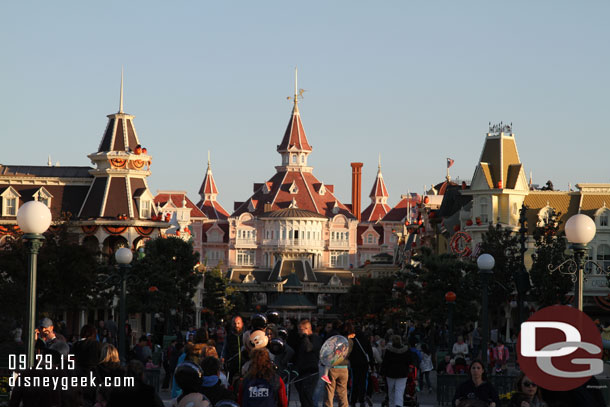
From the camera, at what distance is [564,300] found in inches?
1996

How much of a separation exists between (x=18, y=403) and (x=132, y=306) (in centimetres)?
4611

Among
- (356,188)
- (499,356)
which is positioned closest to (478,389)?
(499,356)

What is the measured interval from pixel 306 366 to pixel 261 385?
21.2ft

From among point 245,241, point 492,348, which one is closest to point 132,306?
point 492,348

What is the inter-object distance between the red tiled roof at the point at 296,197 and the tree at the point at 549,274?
11465cm

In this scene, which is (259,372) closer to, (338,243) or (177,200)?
(177,200)

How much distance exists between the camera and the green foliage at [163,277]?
58.6m

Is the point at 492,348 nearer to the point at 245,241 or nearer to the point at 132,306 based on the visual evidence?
the point at 132,306

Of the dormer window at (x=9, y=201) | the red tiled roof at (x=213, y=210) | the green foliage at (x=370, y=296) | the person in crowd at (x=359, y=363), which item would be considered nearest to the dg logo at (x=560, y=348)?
the person in crowd at (x=359, y=363)

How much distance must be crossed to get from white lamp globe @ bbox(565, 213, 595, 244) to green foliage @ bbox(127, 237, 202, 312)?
3952 centimetres

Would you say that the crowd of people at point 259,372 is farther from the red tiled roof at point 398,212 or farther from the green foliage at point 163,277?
the red tiled roof at point 398,212

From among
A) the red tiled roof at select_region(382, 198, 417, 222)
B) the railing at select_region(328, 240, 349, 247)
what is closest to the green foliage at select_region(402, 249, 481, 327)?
the railing at select_region(328, 240, 349, 247)

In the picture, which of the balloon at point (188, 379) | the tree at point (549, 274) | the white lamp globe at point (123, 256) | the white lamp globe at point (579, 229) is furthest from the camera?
the tree at point (549, 274)

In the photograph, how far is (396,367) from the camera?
851 inches
